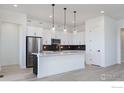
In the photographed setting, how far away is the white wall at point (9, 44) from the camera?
6.72 meters

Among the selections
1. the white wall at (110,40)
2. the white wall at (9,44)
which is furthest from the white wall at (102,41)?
the white wall at (9,44)

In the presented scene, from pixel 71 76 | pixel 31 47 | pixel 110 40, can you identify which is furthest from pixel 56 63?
pixel 110 40

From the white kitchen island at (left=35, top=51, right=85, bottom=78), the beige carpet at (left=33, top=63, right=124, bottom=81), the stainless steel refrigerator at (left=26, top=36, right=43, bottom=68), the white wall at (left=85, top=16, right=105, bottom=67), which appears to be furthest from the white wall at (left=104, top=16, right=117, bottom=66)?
the stainless steel refrigerator at (left=26, top=36, right=43, bottom=68)

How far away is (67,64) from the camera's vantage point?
Answer: 5.61 m

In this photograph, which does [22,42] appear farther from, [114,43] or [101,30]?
[114,43]

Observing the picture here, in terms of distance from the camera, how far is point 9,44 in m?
6.95

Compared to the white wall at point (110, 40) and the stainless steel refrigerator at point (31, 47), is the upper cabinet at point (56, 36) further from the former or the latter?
the white wall at point (110, 40)

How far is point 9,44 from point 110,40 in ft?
19.4

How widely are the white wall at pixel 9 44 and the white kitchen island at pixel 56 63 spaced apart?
2.88 metres

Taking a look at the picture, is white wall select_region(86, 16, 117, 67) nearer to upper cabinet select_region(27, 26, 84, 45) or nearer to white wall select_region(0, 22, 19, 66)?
upper cabinet select_region(27, 26, 84, 45)

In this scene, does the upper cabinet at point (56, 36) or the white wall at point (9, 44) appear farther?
the upper cabinet at point (56, 36)

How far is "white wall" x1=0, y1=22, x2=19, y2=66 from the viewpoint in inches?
264
